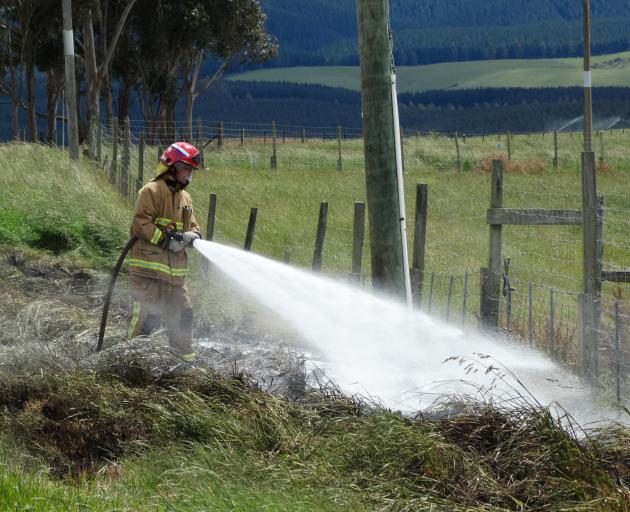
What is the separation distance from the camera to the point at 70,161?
17.7 m

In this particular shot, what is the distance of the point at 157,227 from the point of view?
305 inches

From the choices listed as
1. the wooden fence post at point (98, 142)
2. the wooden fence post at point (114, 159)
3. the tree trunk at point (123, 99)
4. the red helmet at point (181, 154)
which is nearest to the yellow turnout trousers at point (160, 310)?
the red helmet at point (181, 154)

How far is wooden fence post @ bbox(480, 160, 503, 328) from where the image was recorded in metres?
8.83

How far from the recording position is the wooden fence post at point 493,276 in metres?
8.83

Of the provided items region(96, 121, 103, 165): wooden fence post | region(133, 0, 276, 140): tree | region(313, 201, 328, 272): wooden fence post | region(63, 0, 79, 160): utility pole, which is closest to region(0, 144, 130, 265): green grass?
region(313, 201, 328, 272): wooden fence post

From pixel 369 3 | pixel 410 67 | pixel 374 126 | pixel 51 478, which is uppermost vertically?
pixel 410 67

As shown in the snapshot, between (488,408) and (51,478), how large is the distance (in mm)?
2271

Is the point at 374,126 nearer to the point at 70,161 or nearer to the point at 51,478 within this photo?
the point at 51,478

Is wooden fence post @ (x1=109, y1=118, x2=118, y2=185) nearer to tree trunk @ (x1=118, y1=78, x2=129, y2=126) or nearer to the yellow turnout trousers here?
the yellow turnout trousers

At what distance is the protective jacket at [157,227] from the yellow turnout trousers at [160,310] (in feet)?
0.26

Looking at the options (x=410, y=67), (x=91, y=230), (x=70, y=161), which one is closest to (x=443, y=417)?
(x=91, y=230)

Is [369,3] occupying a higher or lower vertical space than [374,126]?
higher

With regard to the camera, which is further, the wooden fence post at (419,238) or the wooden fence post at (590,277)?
the wooden fence post at (419,238)

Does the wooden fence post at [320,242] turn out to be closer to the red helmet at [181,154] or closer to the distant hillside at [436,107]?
the red helmet at [181,154]
